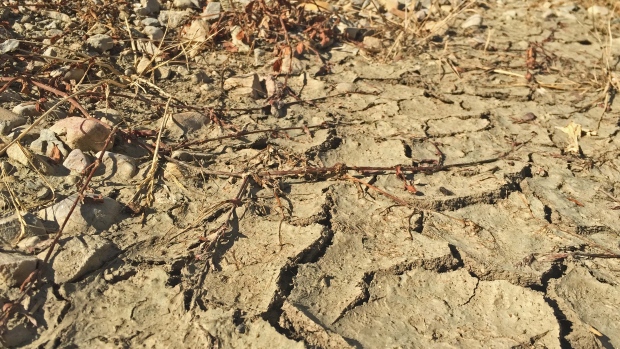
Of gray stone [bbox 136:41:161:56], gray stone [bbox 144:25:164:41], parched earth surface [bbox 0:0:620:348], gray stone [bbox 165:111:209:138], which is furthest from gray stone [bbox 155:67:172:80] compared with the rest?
gray stone [bbox 165:111:209:138]

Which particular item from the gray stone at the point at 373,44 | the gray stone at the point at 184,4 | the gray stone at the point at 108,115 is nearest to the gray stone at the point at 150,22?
the gray stone at the point at 184,4

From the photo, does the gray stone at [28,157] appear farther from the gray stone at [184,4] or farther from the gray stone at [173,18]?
the gray stone at [184,4]

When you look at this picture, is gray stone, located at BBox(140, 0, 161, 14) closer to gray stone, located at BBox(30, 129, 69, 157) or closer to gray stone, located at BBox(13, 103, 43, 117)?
gray stone, located at BBox(13, 103, 43, 117)

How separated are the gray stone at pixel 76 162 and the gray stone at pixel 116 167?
53 mm

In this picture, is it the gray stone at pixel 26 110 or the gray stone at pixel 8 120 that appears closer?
the gray stone at pixel 8 120

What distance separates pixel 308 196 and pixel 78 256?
836 millimetres

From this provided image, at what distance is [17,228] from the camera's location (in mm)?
1945

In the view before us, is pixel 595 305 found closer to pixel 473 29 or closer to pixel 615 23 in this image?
pixel 473 29

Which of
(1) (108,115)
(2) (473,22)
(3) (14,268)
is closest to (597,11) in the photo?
(2) (473,22)

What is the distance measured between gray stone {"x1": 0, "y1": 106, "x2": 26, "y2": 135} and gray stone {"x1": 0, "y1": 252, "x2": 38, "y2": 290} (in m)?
0.72

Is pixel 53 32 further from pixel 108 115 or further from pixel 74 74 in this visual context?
pixel 108 115

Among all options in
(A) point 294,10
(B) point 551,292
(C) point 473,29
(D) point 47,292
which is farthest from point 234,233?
(C) point 473,29

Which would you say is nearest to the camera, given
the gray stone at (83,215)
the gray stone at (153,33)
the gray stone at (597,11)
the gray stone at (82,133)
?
the gray stone at (83,215)

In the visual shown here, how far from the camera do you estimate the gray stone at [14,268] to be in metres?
1.76
